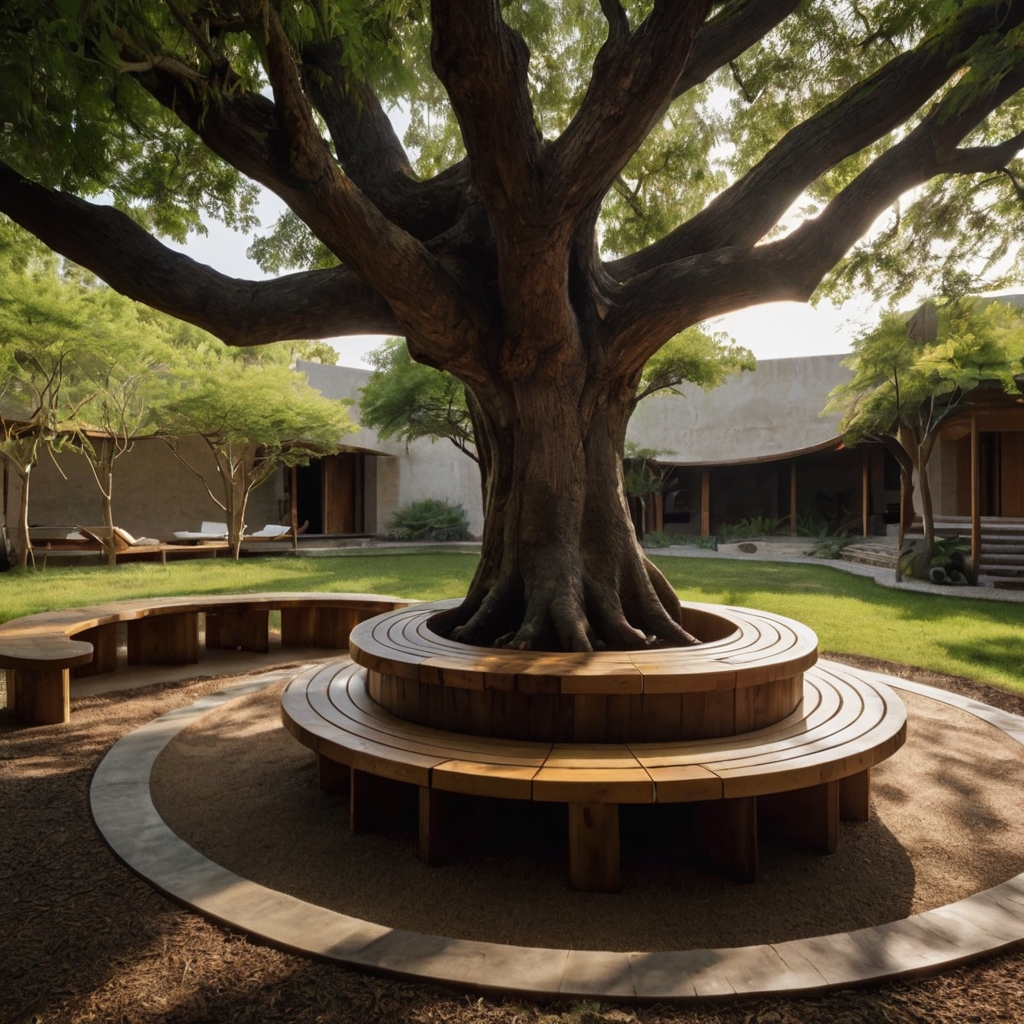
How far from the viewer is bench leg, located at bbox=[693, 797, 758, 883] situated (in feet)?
9.07

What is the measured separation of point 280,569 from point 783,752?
13.0 m

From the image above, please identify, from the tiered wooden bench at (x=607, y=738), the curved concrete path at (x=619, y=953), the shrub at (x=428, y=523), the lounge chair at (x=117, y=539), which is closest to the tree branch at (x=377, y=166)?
the tiered wooden bench at (x=607, y=738)

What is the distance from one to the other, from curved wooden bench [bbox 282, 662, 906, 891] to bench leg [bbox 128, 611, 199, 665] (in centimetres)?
375

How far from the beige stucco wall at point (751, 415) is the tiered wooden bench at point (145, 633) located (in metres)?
18.7

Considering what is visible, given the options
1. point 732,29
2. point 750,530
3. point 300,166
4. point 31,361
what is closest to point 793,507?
point 750,530

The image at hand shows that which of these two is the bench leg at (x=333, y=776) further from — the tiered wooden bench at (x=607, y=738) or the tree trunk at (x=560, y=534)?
the tree trunk at (x=560, y=534)

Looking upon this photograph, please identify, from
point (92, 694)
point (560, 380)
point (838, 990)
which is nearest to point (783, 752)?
point (838, 990)

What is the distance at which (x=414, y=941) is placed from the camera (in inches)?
88.0

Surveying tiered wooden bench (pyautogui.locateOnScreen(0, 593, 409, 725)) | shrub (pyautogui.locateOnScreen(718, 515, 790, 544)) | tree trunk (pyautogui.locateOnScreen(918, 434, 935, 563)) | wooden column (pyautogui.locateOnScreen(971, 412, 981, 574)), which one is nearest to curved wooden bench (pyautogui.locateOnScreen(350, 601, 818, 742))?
tiered wooden bench (pyautogui.locateOnScreen(0, 593, 409, 725))

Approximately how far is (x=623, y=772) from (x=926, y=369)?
12324 mm

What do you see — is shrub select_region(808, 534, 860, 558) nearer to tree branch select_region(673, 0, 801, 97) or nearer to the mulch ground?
tree branch select_region(673, 0, 801, 97)

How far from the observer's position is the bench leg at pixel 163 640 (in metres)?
6.74

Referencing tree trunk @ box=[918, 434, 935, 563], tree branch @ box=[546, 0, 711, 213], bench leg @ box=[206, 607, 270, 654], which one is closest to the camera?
tree branch @ box=[546, 0, 711, 213]

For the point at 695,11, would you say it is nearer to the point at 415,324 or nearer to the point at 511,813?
the point at 415,324
